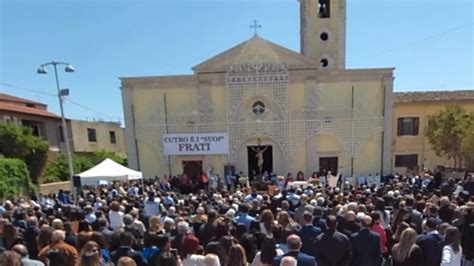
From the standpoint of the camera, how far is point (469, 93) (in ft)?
84.6

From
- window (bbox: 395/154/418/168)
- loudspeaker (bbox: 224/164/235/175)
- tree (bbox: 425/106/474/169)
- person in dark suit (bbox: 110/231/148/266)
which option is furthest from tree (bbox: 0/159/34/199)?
tree (bbox: 425/106/474/169)

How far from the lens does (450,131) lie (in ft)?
72.2

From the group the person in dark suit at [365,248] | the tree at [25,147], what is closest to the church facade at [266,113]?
the tree at [25,147]

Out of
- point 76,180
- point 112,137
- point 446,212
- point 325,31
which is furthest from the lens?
point 112,137

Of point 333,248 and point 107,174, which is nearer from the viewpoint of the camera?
point 333,248

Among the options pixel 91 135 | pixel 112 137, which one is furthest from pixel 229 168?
pixel 112 137

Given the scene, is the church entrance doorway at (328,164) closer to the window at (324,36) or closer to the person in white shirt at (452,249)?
the window at (324,36)

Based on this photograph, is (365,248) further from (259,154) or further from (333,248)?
(259,154)

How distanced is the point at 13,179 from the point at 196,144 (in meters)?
9.44

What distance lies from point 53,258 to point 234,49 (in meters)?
18.4

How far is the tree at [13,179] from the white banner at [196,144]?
7.51m

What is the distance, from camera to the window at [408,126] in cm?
2445

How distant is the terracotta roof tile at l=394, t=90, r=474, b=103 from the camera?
980 inches

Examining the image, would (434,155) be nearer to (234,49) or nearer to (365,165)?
(365,165)
